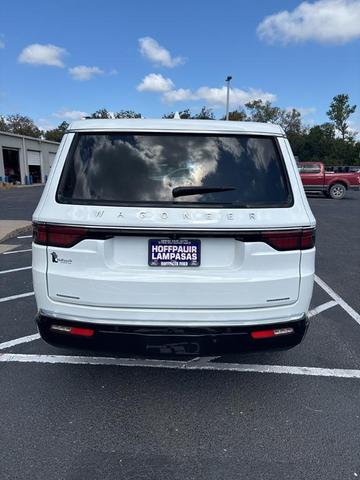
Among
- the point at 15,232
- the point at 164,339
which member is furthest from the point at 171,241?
the point at 15,232

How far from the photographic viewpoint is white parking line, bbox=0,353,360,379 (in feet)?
11.5

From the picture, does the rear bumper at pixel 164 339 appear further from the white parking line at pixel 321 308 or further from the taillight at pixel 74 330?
the white parking line at pixel 321 308

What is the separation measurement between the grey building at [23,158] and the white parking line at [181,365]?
3426cm

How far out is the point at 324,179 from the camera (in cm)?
2283

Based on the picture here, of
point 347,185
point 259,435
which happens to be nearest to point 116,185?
point 259,435

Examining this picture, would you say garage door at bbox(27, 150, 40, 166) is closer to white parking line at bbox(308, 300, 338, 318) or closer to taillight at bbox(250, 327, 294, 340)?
white parking line at bbox(308, 300, 338, 318)

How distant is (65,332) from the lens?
9.00ft

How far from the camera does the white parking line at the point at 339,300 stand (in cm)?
482

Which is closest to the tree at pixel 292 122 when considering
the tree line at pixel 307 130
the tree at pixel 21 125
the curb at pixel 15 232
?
the tree line at pixel 307 130

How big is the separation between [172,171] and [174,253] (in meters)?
0.55

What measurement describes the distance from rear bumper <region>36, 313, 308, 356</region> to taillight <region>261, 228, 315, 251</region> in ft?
1.71

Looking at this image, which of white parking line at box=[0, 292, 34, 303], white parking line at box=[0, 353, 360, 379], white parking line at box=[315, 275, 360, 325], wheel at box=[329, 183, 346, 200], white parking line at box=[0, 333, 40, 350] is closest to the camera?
white parking line at box=[0, 353, 360, 379]

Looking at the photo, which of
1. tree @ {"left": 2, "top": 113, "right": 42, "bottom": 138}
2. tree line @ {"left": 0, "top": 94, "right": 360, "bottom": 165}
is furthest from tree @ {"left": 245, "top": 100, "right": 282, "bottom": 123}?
tree @ {"left": 2, "top": 113, "right": 42, "bottom": 138}

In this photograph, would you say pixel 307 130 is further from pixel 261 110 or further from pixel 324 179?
pixel 324 179
